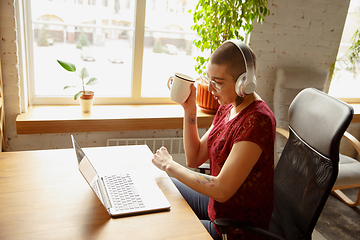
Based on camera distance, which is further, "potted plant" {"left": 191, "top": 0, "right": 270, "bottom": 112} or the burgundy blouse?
"potted plant" {"left": 191, "top": 0, "right": 270, "bottom": 112}

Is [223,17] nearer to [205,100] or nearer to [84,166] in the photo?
[205,100]

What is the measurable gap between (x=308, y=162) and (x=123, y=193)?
0.78 meters

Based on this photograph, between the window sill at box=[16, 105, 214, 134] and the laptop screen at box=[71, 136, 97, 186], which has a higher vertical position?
the laptop screen at box=[71, 136, 97, 186]

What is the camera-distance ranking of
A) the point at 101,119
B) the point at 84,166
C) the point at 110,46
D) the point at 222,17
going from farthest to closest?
the point at 110,46
the point at 222,17
the point at 101,119
the point at 84,166

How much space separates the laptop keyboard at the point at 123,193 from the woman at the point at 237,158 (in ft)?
0.50

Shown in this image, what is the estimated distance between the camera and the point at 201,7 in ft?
7.98

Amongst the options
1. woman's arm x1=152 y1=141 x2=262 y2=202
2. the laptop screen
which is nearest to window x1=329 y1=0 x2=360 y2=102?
woman's arm x1=152 y1=141 x2=262 y2=202

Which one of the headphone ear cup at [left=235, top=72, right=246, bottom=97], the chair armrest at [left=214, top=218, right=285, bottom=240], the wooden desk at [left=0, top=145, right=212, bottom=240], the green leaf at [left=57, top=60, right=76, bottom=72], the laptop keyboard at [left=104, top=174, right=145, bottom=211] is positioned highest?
the headphone ear cup at [left=235, top=72, right=246, bottom=97]

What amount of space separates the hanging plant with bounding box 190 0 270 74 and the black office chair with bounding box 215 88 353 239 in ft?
3.29

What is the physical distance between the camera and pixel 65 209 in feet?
3.39

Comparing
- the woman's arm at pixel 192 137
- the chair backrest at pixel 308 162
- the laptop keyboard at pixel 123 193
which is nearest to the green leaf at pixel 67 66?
the woman's arm at pixel 192 137

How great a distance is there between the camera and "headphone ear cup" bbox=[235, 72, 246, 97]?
1.17 meters

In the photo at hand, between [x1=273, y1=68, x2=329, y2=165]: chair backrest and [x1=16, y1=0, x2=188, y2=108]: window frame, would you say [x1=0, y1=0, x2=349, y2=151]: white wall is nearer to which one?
[x1=273, y1=68, x2=329, y2=165]: chair backrest

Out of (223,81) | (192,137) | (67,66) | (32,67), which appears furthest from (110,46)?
(223,81)
